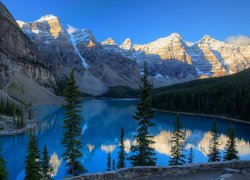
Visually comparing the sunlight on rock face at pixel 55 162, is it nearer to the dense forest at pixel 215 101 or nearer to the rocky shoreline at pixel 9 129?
the rocky shoreline at pixel 9 129

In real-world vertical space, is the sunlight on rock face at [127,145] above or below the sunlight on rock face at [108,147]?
above

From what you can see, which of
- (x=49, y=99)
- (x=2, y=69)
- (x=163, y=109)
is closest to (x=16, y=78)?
(x=2, y=69)

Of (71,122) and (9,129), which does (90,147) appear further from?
(71,122)

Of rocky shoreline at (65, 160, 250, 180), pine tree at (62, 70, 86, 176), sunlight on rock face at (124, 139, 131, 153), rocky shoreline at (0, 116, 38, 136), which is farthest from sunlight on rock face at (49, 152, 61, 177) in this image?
rocky shoreline at (65, 160, 250, 180)

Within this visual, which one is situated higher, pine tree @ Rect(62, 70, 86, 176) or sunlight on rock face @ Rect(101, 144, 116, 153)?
pine tree @ Rect(62, 70, 86, 176)

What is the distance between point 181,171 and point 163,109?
405ft

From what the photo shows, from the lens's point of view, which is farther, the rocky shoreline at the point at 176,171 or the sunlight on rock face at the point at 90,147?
the sunlight on rock face at the point at 90,147

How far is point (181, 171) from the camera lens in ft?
43.1

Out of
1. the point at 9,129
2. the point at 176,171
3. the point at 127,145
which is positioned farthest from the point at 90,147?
the point at 176,171

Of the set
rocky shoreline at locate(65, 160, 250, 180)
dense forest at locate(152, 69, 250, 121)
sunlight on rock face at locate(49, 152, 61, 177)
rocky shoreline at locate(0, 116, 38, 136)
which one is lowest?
sunlight on rock face at locate(49, 152, 61, 177)

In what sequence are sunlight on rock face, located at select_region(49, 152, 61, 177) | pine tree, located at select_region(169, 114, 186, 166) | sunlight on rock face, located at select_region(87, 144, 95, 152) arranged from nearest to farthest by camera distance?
A: pine tree, located at select_region(169, 114, 186, 166) → sunlight on rock face, located at select_region(49, 152, 61, 177) → sunlight on rock face, located at select_region(87, 144, 95, 152)

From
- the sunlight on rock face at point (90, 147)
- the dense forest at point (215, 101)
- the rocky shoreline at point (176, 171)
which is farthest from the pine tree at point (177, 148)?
the dense forest at point (215, 101)

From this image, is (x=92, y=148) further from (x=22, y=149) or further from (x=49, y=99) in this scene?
(x=49, y=99)

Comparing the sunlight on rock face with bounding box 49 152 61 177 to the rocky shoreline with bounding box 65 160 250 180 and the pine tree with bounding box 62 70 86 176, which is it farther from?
the rocky shoreline with bounding box 65 160 250 180
